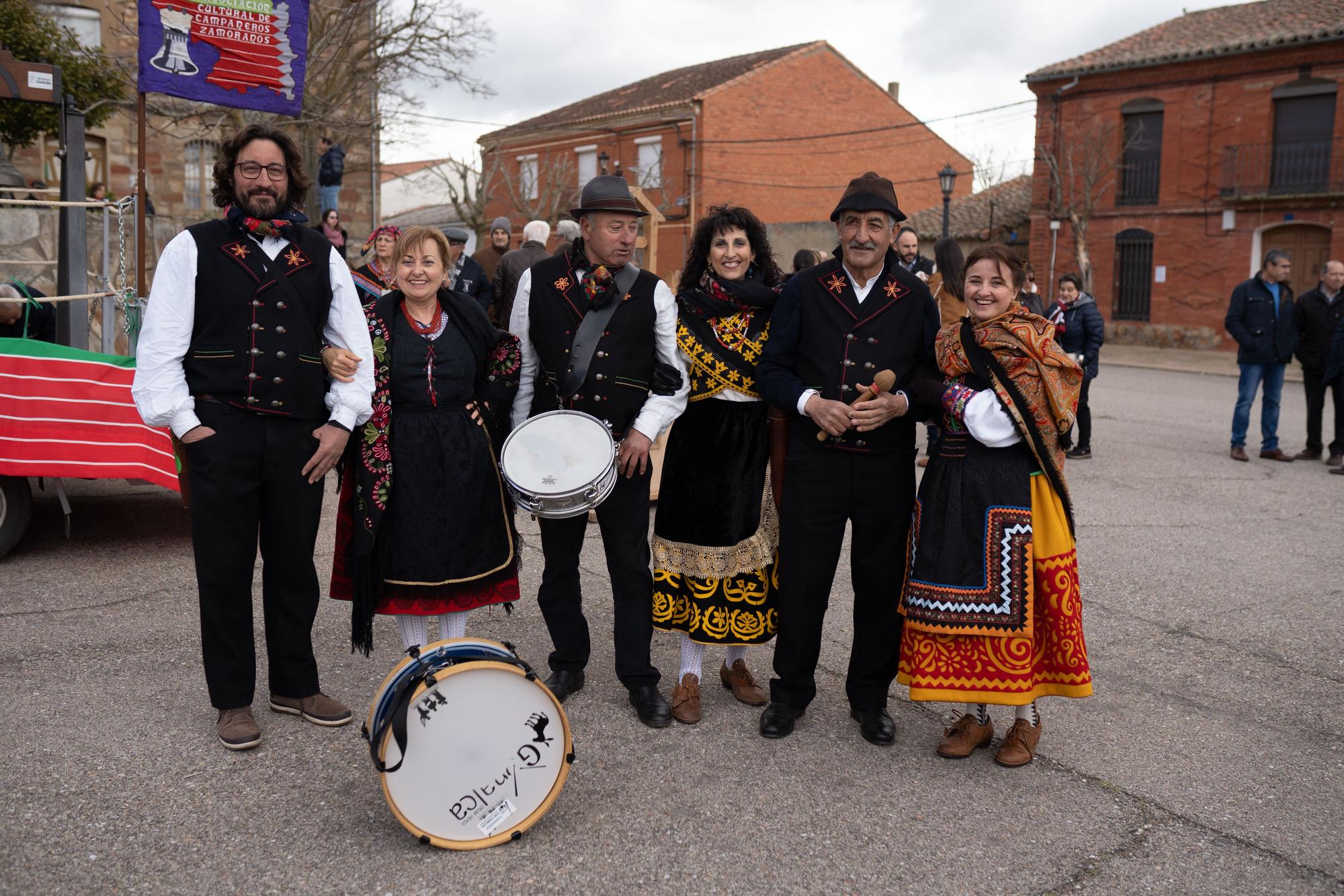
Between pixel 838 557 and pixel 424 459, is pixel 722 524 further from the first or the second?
pixel 424 459

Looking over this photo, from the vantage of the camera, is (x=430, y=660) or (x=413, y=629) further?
(x=413, y=629)

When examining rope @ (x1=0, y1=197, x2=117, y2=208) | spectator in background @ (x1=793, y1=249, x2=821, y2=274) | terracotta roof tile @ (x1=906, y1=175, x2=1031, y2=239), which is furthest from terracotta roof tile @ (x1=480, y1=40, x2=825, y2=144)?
rope @ (x1=0, y1=197, x2=117, y2=208)

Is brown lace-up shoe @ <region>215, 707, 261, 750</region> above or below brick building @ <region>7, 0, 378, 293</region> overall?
below

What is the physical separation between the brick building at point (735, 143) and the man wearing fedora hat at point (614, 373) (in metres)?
28.0

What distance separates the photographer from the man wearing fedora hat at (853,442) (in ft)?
12.6

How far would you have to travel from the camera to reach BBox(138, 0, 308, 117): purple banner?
6.09 metres

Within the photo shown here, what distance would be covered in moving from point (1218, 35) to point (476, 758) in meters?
30.0

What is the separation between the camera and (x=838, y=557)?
12.8 ft

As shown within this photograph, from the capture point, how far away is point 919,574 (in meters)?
3.76

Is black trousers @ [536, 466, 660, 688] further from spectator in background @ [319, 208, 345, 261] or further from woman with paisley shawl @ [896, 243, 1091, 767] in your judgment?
spectator in background @ [319, 208, 345, 261]

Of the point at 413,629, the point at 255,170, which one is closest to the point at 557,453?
the point at 413,629

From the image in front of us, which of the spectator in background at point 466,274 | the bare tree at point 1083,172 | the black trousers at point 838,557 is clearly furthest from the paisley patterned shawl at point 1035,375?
the bare tree at point 1083,172

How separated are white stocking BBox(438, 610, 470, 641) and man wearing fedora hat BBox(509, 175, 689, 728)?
0.32 m

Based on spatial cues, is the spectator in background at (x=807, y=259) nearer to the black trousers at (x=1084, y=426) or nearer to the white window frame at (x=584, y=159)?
the black trousers at (x=1084, y=426)
